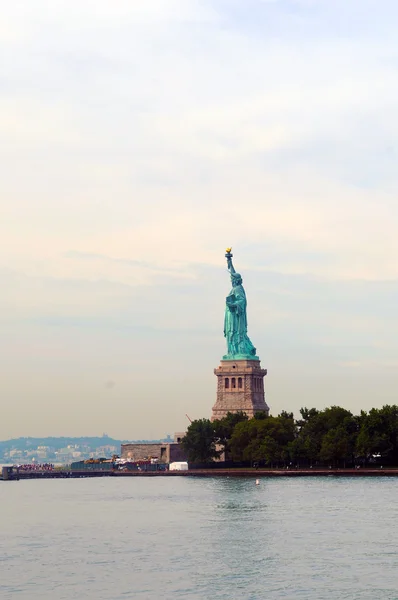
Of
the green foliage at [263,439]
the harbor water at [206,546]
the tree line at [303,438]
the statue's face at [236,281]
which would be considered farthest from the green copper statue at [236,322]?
the harbor water at [206,546]

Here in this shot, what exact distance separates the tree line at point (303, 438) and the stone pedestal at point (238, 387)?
651cm

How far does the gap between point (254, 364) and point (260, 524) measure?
102 m

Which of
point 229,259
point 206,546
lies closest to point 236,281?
point 229,259

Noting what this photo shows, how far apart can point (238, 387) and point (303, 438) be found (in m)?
23.6

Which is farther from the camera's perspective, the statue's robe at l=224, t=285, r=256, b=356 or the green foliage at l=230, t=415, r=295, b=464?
the statue's robe at l=224, t=285, r=256, b=356

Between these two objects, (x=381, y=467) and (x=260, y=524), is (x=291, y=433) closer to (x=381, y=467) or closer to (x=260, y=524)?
(x=381, y=467)

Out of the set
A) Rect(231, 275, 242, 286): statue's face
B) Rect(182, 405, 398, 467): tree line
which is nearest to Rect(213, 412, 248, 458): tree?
Rect(182, 405, 398, 467): tree line

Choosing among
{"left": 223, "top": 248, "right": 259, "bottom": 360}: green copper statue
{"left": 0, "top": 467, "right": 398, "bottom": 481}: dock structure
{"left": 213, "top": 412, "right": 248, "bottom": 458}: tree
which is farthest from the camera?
{"left": 223, "top": 248, "right": 259, "bottom": 360}: green copper statue

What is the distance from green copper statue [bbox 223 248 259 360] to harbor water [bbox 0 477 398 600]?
214 feet

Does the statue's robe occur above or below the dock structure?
above

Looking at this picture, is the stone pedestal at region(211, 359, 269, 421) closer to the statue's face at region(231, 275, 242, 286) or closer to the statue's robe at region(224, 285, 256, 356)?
the statue's robe at region(224, 285, 256, 356)

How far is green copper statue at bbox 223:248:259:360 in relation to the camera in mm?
191750

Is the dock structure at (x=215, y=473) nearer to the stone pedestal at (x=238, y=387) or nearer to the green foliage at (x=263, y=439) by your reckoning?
the green foliage at (x=263, y=439)

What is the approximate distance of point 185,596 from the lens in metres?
58.8
